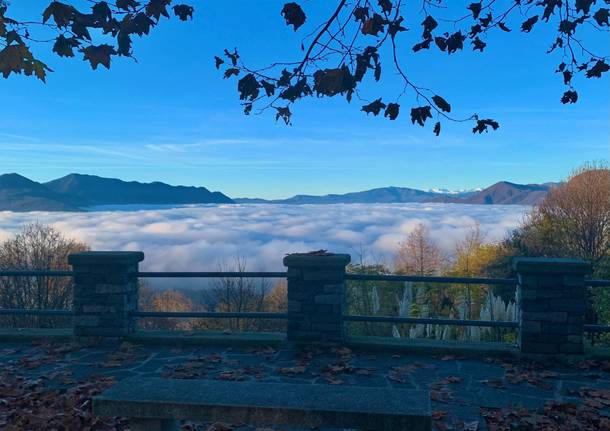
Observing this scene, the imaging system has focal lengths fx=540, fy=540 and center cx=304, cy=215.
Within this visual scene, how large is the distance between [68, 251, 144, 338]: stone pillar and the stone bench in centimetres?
388

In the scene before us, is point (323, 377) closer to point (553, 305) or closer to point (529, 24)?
point (553, 305)

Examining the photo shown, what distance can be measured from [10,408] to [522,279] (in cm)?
614

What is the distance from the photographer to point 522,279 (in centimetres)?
708

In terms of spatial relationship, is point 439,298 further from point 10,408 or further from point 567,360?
point 10,408

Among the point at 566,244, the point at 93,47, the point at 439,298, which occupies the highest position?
the point at 93,47

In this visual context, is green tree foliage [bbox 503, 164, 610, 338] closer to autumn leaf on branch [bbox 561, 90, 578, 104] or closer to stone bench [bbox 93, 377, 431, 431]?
autumn leaf on branch [bbox 561, 90, 578, 104]

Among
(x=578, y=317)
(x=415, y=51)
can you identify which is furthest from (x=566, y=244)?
(x=415, y=51)

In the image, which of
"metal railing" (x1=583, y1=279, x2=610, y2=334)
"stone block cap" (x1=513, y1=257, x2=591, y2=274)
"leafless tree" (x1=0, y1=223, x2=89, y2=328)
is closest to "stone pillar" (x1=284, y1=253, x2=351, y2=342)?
"stone block cap" (x1=513, y1=257, x2=591, y2=274)

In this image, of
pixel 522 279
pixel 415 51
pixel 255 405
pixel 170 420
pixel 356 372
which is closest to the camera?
pixel 255 405

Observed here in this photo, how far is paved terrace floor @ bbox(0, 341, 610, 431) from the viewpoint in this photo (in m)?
5.05

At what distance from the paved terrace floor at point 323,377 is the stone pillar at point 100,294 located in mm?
314

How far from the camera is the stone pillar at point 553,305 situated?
691 cm

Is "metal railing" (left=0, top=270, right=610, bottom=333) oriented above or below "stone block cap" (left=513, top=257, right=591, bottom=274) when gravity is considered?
below

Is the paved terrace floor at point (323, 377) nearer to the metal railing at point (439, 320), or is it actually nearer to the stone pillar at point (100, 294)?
the stone pillar at point (100, 294)
